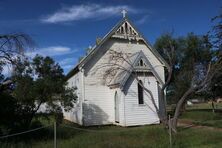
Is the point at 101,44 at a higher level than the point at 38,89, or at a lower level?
higher

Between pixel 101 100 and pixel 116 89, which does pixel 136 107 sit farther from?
pixel 101 100

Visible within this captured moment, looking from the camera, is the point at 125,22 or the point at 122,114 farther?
the point at 125,22

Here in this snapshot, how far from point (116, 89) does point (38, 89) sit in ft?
30.8

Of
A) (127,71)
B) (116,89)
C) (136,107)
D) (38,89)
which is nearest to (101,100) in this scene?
(116,89)

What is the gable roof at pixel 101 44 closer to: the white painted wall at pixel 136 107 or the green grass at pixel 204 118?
the white painted wall at pixel 136 107

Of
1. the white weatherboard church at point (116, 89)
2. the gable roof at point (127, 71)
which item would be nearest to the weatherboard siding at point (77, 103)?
the white weatherboard church at point (116, 89)

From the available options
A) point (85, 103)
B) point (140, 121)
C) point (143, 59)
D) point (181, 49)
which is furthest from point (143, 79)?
point (181, 49)

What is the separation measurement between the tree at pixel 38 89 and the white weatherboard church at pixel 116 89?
643cm

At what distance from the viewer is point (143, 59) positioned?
2430 cm

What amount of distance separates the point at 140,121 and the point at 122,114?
63.7 inches

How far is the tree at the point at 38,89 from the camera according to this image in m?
15.2

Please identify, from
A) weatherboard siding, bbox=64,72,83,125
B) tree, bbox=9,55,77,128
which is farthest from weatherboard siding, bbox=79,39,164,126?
tree, bbox=9,55,77,128

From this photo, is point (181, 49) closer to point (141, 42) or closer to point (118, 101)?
point (141, 42)

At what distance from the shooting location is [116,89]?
78.8ft
